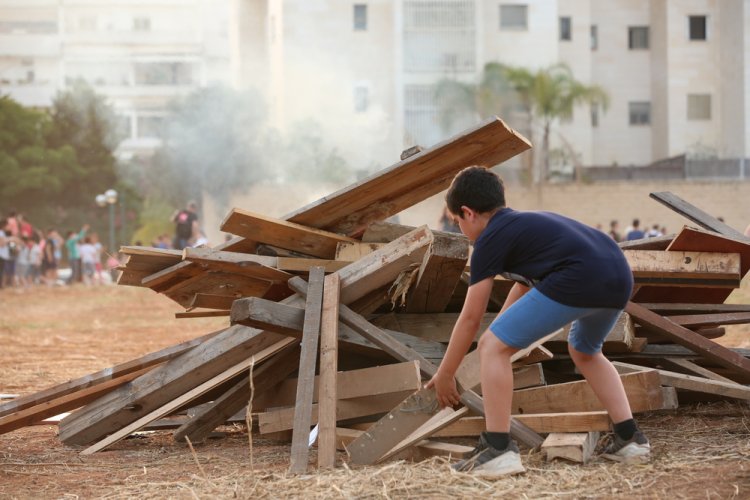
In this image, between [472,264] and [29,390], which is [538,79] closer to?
[29,390]

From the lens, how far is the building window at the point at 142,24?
219ft

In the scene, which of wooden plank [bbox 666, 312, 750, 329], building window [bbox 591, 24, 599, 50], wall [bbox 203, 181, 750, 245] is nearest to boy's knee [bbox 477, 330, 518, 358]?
wooden plank [bbox 666, 312, 750, 329]

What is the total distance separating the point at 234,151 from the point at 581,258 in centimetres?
4870

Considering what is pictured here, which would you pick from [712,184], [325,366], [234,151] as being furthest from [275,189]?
[325,366]

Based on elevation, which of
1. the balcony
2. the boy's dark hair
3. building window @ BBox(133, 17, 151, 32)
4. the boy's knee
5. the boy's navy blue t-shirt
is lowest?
the boy's knee

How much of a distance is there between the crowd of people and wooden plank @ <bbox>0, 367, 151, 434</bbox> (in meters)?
20.5

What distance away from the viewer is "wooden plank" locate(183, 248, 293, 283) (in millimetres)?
6312

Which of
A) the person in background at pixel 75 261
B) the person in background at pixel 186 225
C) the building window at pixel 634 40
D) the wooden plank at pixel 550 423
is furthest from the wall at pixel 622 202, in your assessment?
the wooden plank at pixel 550 423

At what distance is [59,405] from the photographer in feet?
22.0

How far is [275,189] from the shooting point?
1893 inches

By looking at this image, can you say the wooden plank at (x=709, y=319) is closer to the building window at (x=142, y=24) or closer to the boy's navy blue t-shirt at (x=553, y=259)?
the boy's navy blue t-shirt at (x=553, y=259)

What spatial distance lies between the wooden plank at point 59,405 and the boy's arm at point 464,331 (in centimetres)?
250

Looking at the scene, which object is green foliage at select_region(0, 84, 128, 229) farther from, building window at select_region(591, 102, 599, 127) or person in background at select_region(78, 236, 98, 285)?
building window at select_region(591, 102, 599, 127)

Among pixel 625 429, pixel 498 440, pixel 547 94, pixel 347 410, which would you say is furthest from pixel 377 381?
pixel 547 94
